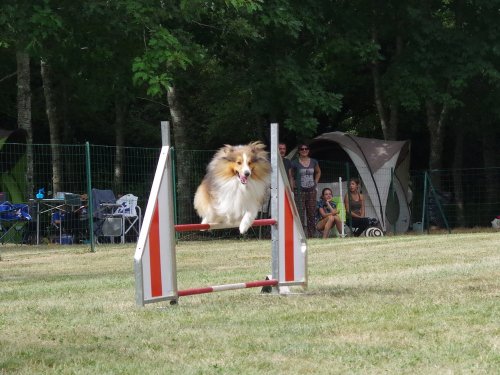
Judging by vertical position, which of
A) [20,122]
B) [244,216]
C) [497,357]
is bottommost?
[497,357]

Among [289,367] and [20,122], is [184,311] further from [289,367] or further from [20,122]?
[20,122]

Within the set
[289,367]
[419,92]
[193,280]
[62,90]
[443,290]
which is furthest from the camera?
[62,90]

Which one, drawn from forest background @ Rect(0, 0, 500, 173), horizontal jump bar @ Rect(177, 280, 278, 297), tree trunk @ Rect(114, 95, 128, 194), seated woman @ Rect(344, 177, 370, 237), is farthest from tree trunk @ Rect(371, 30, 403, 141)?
horizontal jump bar @ Rect(177, 280, 278, 297)

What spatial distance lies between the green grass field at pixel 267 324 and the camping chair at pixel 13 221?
6866mm

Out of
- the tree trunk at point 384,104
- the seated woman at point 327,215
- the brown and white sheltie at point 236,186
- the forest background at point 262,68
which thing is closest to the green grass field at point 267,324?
the brown and white sheltie at point 236,186

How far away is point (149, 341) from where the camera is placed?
6582mm

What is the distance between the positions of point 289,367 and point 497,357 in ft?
3.55

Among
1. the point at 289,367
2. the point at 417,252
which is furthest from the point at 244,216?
the point at 417,252

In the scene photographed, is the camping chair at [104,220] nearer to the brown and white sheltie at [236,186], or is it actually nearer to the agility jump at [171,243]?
the brown and white sheltie at [236,186]

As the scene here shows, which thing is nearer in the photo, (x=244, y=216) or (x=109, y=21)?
(x=244, y=216)

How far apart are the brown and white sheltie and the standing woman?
878 centimetres

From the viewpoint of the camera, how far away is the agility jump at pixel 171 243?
8.21m

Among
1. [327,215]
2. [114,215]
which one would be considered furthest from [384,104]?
[114,215]

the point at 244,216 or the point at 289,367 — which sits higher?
the point at 244,216
